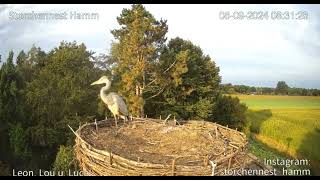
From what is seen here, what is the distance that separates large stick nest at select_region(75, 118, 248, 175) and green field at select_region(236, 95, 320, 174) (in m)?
6.04

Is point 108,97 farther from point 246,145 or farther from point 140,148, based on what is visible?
point 246,145

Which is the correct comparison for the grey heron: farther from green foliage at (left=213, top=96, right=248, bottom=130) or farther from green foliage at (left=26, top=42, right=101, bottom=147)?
green foliage at (left=213, top=96, right=248, bottom=130)

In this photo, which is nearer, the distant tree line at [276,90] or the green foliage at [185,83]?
the green foliage at [185,83]

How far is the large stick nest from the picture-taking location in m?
3.81

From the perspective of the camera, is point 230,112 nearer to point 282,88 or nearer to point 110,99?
point 282,88

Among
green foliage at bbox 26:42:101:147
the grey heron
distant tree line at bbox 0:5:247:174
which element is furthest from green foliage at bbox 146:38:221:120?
the grey heron

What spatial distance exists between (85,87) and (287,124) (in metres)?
6.89

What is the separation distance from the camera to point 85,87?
1416 centimetres

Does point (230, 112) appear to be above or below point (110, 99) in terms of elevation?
below

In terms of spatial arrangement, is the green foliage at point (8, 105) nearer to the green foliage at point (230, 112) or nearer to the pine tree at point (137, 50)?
the pine tree at point (137, 50)

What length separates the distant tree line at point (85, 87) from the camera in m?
11.8

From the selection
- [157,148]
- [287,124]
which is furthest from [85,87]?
[157,148]

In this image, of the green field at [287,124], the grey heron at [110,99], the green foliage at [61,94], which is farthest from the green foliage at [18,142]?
the grey heron at [110,99]

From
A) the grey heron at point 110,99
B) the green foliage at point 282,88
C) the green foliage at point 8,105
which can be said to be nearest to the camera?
the grey heron at point 110,99
